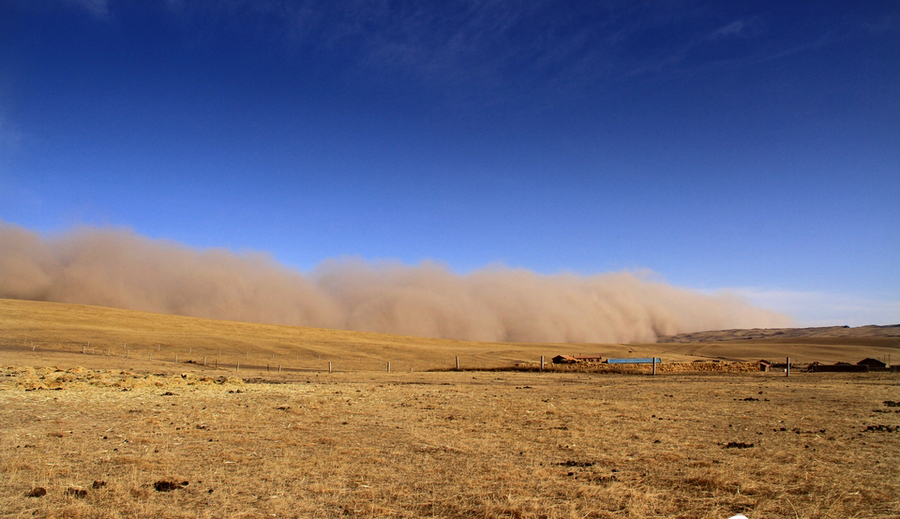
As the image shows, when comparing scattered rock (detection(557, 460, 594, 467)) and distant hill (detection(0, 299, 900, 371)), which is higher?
scattered rock (detection(557, 460, 594, 467))

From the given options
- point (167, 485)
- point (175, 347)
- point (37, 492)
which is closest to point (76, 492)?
point (37, 492)

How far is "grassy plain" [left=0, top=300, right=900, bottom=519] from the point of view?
710 centimetres

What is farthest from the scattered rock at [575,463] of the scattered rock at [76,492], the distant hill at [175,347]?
the distant hill at [175,347]

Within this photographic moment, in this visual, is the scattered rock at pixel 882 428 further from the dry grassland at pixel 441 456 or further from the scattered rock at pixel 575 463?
the scattered rock at pixel 575 463

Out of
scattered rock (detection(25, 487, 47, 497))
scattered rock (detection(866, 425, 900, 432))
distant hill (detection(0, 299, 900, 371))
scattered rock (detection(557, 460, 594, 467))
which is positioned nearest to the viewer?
scattered rock (detection(25, 487, 47, 497))

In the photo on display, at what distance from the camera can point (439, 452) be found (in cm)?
1053

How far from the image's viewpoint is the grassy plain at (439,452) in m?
7.10

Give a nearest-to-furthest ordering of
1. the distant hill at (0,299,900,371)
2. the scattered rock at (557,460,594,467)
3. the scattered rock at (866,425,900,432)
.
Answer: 1. the scattered rock at (557,460,594,467)
2. the scattered rock at (866,425,900,432)
3. the distant hill at (0,299,900,371)

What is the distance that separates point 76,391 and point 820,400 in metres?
27.0

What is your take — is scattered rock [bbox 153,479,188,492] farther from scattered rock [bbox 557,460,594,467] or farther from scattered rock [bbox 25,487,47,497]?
scattered rock [bbox 557,460,594,467]

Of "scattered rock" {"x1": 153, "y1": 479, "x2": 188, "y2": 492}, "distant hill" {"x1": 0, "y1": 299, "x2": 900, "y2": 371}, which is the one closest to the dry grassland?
"scattered rock" {"x1": 153, "y1": 479, "x2": 188, "y2": 492}

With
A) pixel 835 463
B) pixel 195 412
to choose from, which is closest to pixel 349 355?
pixel 195 412

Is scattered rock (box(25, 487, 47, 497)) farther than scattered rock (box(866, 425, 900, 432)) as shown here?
No

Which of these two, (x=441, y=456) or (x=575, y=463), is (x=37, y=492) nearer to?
(x=441, y=456)
